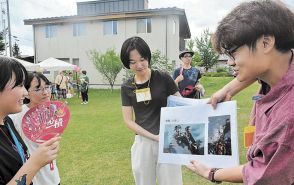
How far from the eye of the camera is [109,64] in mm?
20922

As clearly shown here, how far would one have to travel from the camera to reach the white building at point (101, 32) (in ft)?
71.8

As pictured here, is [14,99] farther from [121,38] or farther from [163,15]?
[121,38]

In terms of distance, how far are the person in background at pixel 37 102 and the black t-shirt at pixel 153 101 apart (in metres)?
0.72

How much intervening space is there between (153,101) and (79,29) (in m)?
22.7

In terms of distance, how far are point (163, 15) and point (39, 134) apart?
2026 centimetres

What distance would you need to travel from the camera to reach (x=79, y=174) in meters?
4.87

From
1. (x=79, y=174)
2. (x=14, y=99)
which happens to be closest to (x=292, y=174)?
(x=14, y=99)

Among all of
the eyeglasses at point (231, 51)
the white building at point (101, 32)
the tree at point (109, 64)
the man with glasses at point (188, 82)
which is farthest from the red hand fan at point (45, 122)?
the white building at point (101, 32)

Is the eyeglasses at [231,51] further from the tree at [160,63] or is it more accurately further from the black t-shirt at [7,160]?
the tree at [160,63]

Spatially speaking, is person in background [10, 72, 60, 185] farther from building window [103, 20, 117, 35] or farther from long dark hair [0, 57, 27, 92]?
building window [103, 20, 117, 35]

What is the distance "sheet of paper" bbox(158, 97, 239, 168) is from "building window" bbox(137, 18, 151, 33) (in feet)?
67.8

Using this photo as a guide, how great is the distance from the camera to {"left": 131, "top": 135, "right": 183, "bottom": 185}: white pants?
8.87 ft

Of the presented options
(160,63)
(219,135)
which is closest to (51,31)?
(160,63)

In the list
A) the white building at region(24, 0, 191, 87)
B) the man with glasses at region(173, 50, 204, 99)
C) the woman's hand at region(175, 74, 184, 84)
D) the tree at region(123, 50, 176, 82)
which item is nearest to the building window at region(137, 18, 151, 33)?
the white building at region(24, 0, 191, 87)
